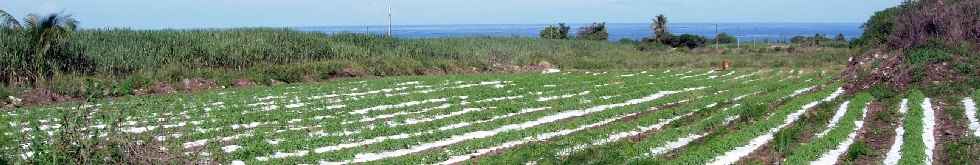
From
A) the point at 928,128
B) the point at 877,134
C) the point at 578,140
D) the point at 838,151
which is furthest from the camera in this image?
the point at 928,128

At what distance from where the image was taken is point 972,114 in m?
11.7

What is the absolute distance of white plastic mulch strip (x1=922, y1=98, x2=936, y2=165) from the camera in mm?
8684

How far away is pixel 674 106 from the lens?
45.3 feet

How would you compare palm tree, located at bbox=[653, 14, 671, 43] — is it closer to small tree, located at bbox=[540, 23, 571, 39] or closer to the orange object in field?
small tree, located at bbox=[540, 23, 571, 39]

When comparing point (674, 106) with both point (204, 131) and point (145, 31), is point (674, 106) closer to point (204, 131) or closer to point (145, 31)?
point (204, 131)

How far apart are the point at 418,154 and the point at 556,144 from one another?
5.11ft

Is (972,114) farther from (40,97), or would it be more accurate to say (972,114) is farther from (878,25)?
(878,25)

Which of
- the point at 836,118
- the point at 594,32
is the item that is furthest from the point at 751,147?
the point at 594,32

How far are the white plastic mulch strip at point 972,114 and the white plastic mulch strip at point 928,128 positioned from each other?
43 centimetres

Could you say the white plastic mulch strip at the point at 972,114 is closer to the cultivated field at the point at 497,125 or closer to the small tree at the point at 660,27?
the cultivated field at the point at 497,125

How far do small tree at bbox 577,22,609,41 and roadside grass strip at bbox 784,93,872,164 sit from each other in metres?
46.2

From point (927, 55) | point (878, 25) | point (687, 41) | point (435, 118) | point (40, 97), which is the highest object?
point (878, 25)

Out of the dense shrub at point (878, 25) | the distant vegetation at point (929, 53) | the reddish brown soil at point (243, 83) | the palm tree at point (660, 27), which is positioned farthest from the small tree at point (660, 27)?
the reddish brown soil at point (243, 83)

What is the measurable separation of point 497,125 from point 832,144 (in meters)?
4.33
